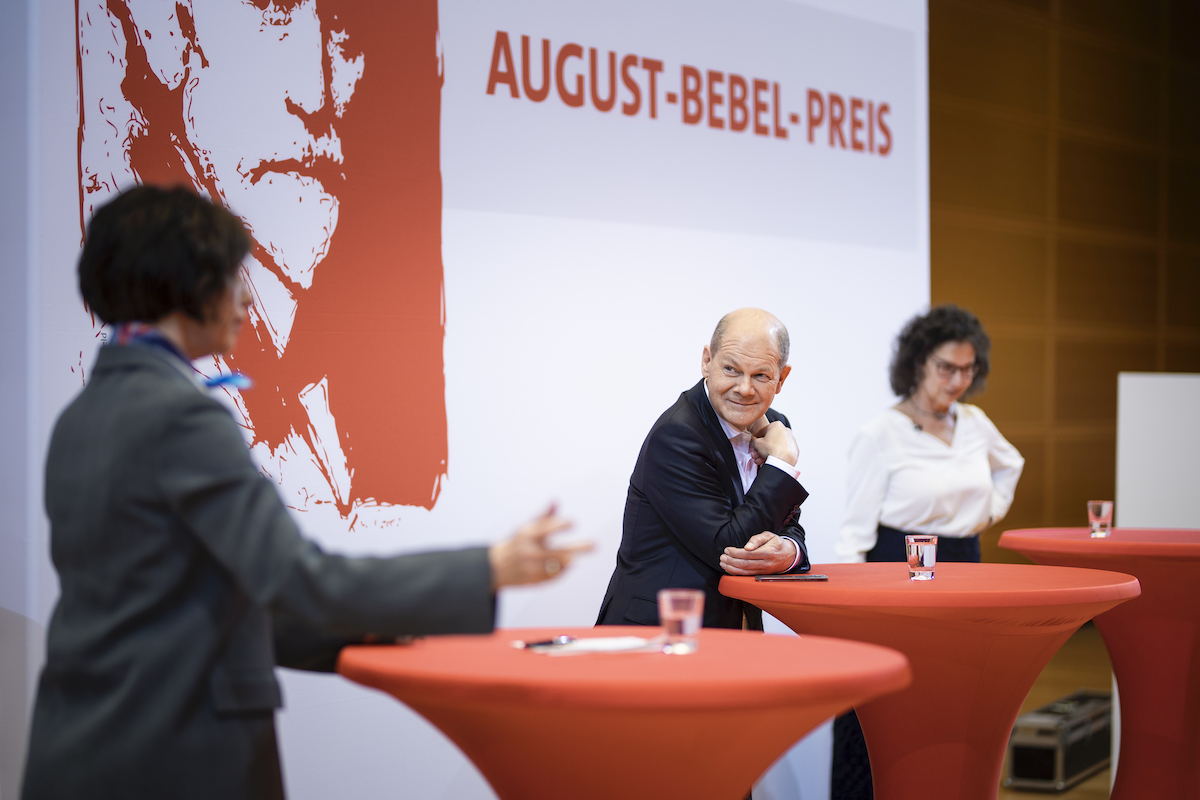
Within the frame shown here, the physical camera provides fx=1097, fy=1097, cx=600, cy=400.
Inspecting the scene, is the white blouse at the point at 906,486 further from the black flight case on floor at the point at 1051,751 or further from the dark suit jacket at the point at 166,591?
the dark suit jacket at the point at 166,591

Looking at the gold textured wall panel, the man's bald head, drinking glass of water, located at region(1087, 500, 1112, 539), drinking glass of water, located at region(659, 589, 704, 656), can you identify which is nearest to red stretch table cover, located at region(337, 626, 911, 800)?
drinking glass of water, located at region(659, 589, 704, 656)

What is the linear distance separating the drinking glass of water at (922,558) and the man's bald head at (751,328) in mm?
565

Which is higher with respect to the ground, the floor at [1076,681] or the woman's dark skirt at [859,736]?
the woman's dark skirt at [859,736]

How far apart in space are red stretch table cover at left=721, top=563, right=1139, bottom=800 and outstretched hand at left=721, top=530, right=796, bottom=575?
0.04m

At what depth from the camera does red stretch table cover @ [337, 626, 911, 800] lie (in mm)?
1443

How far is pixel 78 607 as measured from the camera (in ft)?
4.65

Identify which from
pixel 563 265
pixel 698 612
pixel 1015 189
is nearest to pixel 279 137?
pixel 563 265

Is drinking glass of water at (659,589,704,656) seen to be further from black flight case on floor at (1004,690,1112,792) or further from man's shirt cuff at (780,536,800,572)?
black flight case on floor at (1004,690,1112,792)

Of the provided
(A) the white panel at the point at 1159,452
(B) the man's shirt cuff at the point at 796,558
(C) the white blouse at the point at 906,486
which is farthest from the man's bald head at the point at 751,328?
(A) the white panel at the point at 1159,452

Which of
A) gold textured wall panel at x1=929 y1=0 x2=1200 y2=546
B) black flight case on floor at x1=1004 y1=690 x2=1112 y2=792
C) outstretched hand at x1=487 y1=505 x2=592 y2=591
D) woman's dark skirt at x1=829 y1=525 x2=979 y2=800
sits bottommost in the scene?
black flight case on floor at x1=1004 y1=690 x2=1112 y2=792

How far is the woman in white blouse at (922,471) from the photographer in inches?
148

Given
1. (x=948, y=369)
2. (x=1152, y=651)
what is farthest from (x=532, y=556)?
(x=948, y=369)

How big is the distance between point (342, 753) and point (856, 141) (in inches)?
114

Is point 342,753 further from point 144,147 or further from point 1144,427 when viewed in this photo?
point 1144,427
